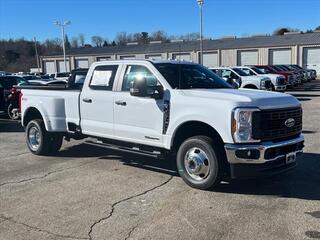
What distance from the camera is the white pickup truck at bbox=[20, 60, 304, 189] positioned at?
618 cm

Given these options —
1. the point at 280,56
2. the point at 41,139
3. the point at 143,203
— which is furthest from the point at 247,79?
the point at 280,56

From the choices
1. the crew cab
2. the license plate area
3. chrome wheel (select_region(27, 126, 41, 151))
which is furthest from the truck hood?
the crew cab

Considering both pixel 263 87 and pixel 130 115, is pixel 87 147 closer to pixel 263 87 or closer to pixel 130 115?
pixel 130 115

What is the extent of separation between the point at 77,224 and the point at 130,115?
8.86ft

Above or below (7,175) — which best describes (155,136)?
above

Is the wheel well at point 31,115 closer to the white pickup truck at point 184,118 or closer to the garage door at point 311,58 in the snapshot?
the white pickup truck at point 184,118

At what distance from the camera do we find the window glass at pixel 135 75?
7.46m

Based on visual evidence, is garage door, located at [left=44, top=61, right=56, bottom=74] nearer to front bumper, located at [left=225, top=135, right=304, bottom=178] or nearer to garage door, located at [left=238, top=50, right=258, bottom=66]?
garage door, located at [left=238, top=50, right=258, bottom=66]

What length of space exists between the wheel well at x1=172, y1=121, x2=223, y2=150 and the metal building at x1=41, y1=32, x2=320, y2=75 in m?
47.6

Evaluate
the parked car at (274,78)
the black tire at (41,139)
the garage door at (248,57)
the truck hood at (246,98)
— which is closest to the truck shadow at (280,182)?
the truck hood at (246,98)

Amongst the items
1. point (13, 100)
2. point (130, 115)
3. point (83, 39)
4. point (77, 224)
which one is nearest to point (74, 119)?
point (130, 115)

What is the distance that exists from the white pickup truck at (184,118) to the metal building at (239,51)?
46.3 m

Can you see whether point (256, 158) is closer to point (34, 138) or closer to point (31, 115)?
point (34, 138)

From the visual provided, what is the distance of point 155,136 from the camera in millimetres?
7215
